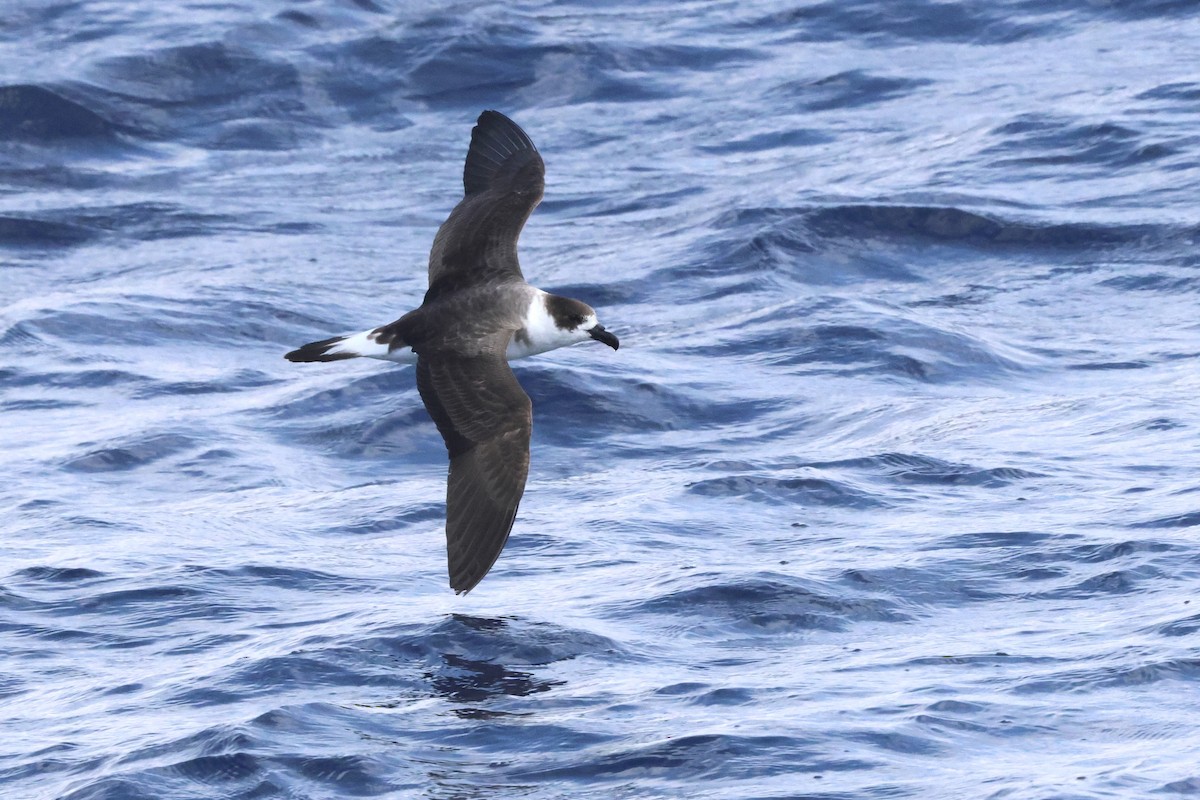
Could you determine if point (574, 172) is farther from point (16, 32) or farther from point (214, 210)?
point (16, 32)

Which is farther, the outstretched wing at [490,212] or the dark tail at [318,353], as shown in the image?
the outstretched wing at [490,212]

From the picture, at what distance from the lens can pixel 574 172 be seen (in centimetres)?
1803

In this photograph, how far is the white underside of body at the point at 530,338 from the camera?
961 cm

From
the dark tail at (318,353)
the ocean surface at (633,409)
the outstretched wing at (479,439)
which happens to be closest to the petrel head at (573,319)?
the outstretched wing at (479,439)

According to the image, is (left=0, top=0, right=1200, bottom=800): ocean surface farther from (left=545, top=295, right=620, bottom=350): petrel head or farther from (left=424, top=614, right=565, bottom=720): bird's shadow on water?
(left=545, top=295, right=620, bottom=350): petrel head

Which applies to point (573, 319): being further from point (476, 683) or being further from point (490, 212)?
point (476, 683)

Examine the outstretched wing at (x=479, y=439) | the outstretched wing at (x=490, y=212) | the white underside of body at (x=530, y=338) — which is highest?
the outstretched wing at (x=490, y=212)

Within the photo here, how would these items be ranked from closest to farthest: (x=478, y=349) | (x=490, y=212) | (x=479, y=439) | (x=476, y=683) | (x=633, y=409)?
1. (x=476, y=683)
2. (x=479, y=439)
3. (x=478, y=349)
4. (x=490, y=212)
5. (x=633, y=409)

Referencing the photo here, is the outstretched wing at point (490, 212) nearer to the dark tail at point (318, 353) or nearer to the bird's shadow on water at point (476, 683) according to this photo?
the dark tail at point (318, 353)

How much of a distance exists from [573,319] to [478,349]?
52 centimetres

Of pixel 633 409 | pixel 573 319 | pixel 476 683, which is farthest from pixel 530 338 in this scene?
pixel 633 409

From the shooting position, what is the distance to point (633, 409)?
12.7 metres

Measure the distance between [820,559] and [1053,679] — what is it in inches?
73.5

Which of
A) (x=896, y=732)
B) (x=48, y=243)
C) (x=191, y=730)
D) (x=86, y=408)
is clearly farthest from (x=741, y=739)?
(x=48, y=243)
